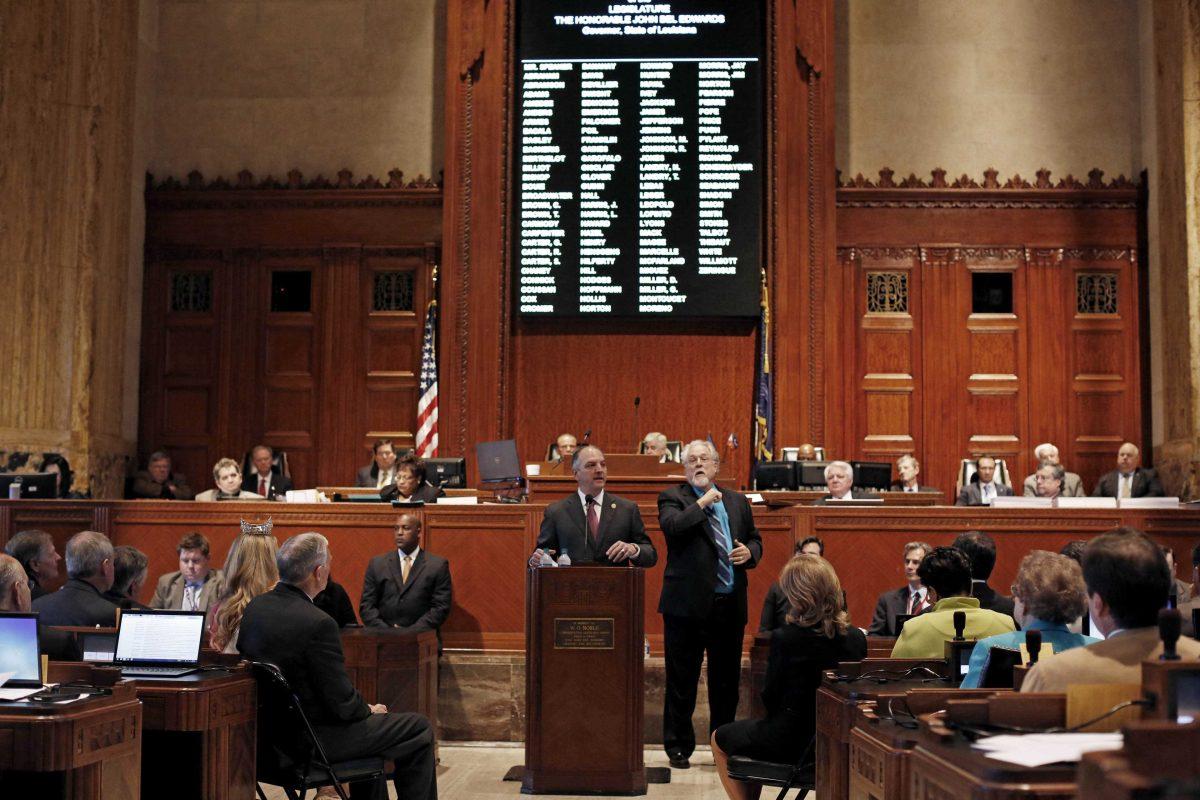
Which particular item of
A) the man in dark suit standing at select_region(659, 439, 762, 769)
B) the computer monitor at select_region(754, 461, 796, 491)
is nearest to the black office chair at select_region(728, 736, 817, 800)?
the man in dark suit standing at select_region(659, 439, 762, 769)

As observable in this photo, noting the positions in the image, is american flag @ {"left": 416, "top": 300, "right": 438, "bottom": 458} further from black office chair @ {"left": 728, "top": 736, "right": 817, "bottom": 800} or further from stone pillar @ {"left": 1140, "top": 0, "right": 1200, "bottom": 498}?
black office chair @ {"left": 728, "top": 736, "right": 817, "bottom": 800}

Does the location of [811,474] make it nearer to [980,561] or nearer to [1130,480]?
[1130,480]

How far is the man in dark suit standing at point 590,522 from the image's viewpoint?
685 centimetres

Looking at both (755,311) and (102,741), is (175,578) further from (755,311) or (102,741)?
(755,311)

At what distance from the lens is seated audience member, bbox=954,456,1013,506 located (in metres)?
11.0

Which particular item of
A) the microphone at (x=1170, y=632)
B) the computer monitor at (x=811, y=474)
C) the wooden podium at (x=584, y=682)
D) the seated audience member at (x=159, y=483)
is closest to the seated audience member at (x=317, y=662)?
the wooden podium at (x=584, y=682)

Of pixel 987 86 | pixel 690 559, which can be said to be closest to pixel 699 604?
pixel 690 559

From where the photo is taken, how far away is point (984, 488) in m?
11.4

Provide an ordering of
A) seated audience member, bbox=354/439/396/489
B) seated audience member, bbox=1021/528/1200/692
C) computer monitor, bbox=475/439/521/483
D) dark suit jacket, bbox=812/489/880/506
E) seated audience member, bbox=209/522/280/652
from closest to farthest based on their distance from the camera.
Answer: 1. seated audience member, bbox=1021/528/1200/692
2. seated audience member, bbox=209/522/280/652
3. dark suit jacket, bbox=812/489/880/506
4. computer monitor, bbox=475/439/521/483
5. seated audience member, bbox=354/439/396/489

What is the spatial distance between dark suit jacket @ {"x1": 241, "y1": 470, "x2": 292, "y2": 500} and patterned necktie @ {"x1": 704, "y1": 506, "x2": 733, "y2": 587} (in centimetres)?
520

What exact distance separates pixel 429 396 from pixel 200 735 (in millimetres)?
7566

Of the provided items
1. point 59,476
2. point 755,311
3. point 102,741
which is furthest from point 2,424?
point 102,741

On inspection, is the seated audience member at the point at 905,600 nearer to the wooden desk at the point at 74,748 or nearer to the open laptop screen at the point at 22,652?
the wooden desk at the point at 74,748

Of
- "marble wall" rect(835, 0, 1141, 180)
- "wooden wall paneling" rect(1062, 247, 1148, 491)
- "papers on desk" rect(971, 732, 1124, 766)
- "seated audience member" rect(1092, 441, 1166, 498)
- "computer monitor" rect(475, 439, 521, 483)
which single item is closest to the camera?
"papers on desk" rect(971, 732, 1124, 766)
